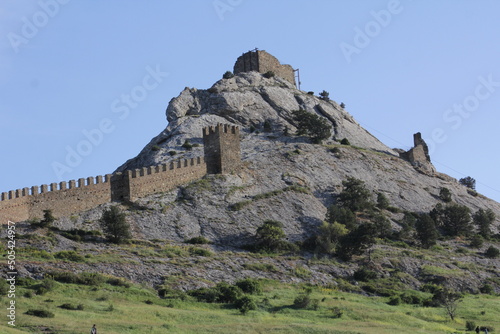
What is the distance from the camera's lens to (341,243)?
6706cm

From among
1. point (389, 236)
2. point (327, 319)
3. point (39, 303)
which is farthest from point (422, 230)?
point (39, 303)

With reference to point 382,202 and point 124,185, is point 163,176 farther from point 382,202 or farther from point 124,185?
point 382,202

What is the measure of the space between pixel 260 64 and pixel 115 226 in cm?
5906

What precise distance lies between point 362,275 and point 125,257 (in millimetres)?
20628

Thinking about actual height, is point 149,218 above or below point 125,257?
above

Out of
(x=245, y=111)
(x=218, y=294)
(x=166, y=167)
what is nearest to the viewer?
(x=218, y=294)

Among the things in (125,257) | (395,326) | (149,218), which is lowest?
(395,326)

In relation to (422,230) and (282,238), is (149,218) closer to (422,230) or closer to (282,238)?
(282,238)

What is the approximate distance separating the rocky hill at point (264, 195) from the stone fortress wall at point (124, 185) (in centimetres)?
123

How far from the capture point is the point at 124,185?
7056 centimetres

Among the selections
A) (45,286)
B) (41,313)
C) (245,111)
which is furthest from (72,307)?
(245,111)

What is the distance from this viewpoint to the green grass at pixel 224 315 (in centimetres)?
3994

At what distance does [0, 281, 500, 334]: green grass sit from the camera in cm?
3994

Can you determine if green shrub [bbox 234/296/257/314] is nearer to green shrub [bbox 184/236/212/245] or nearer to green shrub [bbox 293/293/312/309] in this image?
green shrub [bbox 293/293/312/309]
